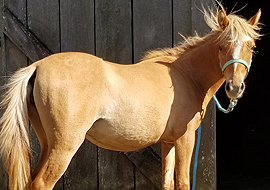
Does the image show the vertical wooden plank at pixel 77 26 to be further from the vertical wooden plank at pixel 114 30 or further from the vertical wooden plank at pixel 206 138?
the vertical wooden plank at pixel 206 138

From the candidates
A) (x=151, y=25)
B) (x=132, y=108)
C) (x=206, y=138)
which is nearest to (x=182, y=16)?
(x=151, y=25)

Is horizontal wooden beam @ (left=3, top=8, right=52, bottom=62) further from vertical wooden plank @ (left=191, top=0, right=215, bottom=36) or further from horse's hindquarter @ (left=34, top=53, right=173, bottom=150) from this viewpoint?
vertical wooden plank @ (left=191, top=0, right=215, bottom=36)

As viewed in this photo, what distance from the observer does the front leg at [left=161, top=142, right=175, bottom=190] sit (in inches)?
130

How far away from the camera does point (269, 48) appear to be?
6582 mm

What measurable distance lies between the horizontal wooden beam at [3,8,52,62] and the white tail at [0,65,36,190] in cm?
114

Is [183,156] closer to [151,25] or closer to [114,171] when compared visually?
[114,171]

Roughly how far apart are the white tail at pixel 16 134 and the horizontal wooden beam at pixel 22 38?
114 centimetres

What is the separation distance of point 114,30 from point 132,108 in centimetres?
123

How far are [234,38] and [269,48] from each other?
4.05 metres

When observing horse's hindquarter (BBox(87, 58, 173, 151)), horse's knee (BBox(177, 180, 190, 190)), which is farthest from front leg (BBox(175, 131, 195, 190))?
horse's hindquarter (BBox(87, 58, 173, 151))

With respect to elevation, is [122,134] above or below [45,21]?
below

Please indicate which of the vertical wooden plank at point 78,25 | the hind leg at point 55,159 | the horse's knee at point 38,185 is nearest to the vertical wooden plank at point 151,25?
the vertical wooden plank at point 78,25

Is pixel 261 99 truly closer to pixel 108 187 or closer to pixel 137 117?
pixel 108 187

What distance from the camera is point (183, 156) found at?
2994 millimetres
